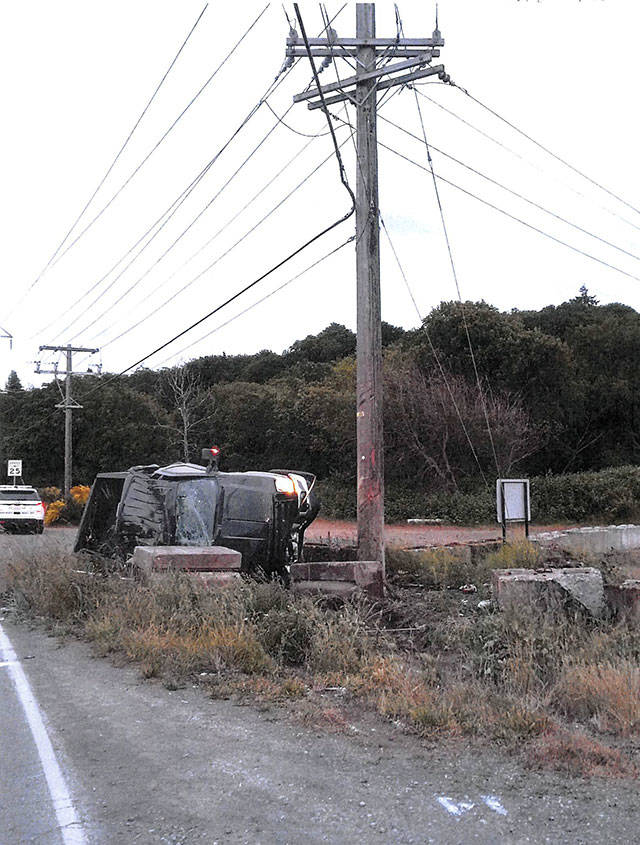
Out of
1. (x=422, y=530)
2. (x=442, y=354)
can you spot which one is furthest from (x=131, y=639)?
(x=442, y=354)

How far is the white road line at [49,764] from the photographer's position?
4098 mm

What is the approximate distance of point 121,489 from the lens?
1316cm

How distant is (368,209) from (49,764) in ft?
28.2

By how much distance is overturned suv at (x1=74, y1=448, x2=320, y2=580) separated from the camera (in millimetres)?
11188

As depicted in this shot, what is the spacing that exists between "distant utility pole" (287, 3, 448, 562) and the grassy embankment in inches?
57.6

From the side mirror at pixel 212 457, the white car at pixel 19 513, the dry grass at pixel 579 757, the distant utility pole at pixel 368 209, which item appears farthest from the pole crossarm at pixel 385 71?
the white car at pixel 19 513

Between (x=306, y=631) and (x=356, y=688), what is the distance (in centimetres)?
137

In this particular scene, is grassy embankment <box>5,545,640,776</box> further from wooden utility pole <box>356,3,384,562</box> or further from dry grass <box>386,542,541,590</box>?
dry grass <box>386,542,541,590</box>

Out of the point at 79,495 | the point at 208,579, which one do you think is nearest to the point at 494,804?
the point at 208,579

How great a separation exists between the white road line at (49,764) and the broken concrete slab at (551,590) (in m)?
4.27

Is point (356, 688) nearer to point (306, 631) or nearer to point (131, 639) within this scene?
point (306, 631)

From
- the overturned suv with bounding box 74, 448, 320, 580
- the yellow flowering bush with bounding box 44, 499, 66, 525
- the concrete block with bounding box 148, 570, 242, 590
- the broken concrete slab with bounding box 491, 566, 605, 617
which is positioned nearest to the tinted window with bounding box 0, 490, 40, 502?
the yellow flowering bush with bounding box 44, 499, 66, 525

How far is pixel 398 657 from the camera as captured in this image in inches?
294

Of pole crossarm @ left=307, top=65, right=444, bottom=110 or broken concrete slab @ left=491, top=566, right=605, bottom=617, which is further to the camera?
pole crossarm @ left=307, top=65, right=444, bottom=110
